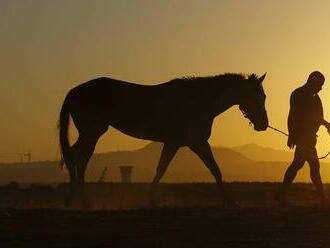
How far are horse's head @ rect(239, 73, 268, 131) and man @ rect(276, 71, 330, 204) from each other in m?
Result: 0.76

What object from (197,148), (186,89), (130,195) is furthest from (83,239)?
(130,195)

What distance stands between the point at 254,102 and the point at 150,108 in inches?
84.7

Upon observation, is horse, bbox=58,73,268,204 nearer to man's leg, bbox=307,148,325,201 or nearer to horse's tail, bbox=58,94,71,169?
horse's tail, bbox=58,94,71,169

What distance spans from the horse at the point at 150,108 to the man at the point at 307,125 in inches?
35.7

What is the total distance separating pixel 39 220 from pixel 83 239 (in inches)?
64.1

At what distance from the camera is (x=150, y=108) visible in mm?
13688

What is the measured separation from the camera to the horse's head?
1377cm

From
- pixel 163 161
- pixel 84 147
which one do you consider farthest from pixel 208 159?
pixel 84 147

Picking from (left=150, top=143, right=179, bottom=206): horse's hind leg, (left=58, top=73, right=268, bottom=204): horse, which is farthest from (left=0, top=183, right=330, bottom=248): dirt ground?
(left=58, top=73, right=268, bottom=204): horse

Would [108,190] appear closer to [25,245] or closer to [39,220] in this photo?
[39,220]

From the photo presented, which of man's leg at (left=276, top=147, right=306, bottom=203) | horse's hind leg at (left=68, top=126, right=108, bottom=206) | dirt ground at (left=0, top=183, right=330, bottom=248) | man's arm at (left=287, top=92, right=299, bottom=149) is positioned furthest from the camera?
horse's hind leg at (left=68, top=126, right=108, bottom=206)

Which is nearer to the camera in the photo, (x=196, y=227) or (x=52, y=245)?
(x=52, y=245)

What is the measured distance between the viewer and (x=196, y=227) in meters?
8.75

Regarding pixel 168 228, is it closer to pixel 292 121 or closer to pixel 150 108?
pixel 150 108
